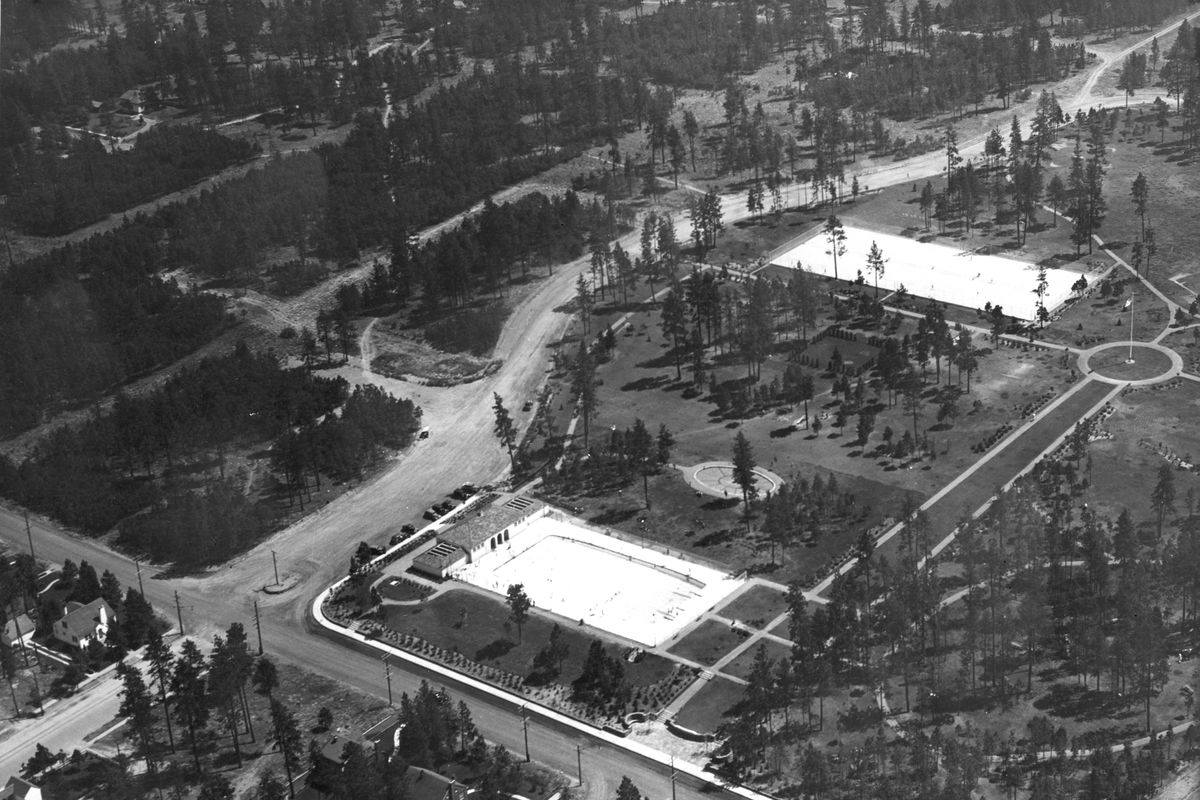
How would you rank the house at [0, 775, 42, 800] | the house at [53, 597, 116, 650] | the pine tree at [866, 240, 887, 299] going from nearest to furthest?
1. the house at [0, 775, 42, 800]
2. the house at [53, 597, 116, 650]
3. the pine tree at [866, 240, 887, 299]

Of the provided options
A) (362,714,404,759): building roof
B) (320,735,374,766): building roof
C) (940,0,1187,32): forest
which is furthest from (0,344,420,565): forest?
(940,0,1187,32): forest

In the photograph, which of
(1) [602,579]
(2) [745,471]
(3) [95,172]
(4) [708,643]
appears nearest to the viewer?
(4) [708,643]

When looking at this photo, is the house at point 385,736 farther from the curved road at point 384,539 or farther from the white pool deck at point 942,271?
the white pool deck at point 942,271

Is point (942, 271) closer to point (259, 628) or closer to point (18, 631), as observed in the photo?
point (259, 628)

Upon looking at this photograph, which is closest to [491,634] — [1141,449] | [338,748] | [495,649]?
[495,649]

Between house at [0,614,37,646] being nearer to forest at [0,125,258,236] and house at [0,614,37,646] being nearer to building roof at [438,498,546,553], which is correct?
building roof at [438,498,546,553]
